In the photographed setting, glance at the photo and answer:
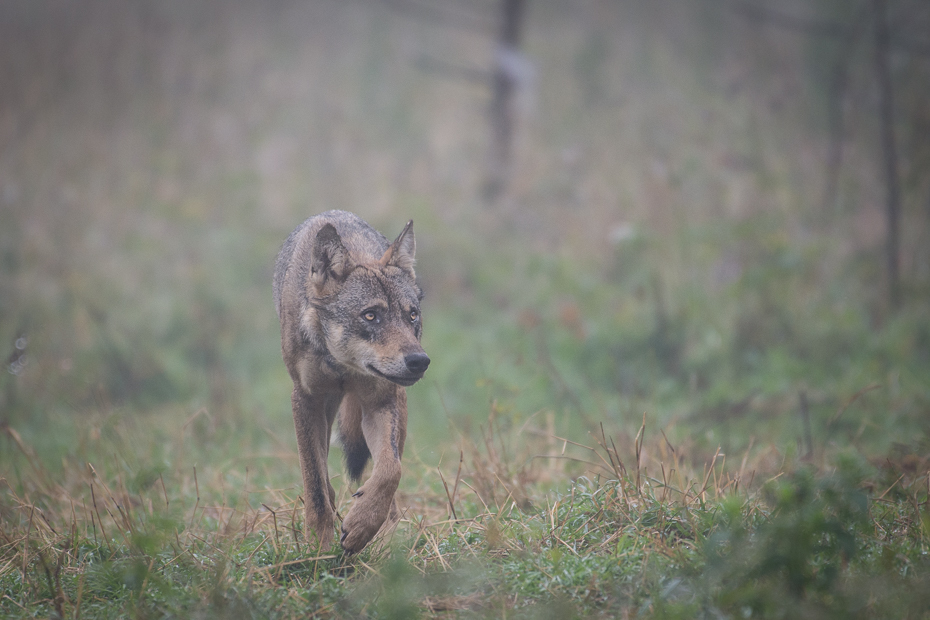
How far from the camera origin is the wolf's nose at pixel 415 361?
152 inches

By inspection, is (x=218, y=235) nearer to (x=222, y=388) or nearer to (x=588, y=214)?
(x=222, y=388)

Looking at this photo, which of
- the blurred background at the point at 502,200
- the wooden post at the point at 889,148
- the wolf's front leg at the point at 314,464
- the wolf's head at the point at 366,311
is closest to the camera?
the wolf's head at the point at 366,311

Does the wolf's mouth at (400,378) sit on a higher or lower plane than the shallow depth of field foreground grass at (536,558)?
higher

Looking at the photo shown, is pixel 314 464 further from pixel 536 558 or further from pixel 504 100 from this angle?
pixel 504 100

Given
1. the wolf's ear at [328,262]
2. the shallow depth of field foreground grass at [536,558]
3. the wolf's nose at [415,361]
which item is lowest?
the shallow depth of field foreground grass at [536,558]

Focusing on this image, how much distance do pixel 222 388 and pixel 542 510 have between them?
20.9ft

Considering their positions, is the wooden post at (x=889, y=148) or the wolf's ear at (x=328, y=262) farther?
the wooden post at (x=889, y=148)

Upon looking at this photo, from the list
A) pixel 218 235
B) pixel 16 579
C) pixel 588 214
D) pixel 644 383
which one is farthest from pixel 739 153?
pixel 16 579

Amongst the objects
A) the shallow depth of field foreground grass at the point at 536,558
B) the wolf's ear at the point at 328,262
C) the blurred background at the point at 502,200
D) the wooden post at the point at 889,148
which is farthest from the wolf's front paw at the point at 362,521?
the wooden post at the point at 889,148

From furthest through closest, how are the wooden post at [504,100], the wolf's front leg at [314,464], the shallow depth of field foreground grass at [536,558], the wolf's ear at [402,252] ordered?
the wooden post at [504,100], the wolf's ear at [402,252], the wolf's front leg at [314,464], the shallow depth of field foreground grass at [536,558]

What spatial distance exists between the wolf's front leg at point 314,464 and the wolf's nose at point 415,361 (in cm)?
89

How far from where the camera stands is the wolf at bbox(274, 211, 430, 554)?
3.90 m

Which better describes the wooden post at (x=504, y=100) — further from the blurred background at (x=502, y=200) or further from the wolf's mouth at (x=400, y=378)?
the wolf's mouth at (x=400, y=378)

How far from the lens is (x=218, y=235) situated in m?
13.3
